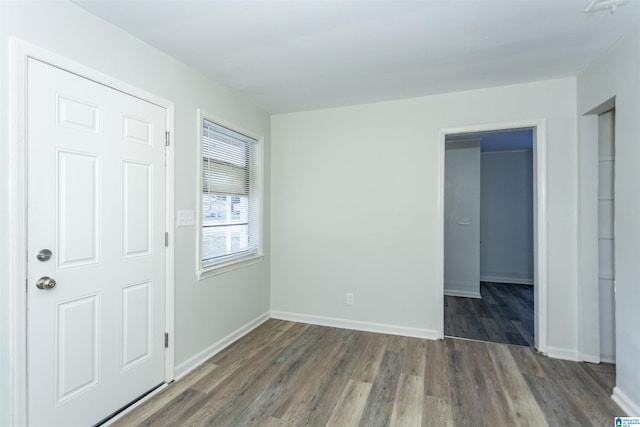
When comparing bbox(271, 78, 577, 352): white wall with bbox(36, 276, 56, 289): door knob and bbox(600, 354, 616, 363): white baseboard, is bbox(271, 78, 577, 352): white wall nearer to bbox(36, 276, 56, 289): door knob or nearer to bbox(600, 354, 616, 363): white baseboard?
bbox(600, 354, 616, 363): white baseboard

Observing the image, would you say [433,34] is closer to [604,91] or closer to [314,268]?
[604,91]

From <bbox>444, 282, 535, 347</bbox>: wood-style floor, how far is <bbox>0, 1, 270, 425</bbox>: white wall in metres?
2.40

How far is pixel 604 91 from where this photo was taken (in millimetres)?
2342

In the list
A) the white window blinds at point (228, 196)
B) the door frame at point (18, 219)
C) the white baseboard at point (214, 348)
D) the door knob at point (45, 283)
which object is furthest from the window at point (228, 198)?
the door frame at point (18, 219)

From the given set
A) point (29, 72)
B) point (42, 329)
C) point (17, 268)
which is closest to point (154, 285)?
point (42, 329)

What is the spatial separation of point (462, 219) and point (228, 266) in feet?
12.2

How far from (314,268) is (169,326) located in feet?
5.68

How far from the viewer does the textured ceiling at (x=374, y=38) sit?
1.78m

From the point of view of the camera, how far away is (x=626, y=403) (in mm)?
2010

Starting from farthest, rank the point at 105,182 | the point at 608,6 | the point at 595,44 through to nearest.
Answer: the point at 595,44
the point at 105,182
the point at 608,6

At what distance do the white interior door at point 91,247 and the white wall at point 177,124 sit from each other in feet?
0.35

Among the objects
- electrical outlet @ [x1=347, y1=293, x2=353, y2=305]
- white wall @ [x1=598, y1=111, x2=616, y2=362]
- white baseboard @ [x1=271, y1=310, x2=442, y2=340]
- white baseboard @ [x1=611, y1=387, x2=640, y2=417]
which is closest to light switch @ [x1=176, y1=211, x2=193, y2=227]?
white baseboard @ [x1=271, y1=310, x2=442, y2=340]

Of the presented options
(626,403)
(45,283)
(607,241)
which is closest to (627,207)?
(607,241)

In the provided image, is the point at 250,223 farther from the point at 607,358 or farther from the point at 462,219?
the point at 607,358
